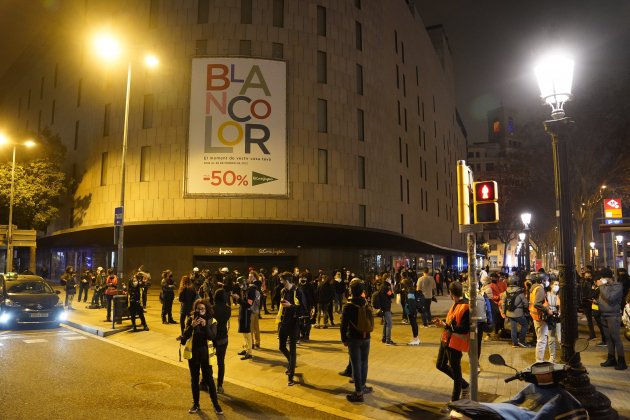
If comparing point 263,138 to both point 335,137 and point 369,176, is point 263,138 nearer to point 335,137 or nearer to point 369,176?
point 335,137

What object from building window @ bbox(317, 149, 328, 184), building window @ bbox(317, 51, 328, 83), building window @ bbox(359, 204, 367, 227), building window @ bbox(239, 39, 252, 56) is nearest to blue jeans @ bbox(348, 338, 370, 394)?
building window @ bbox(317, 149, 328, 184)

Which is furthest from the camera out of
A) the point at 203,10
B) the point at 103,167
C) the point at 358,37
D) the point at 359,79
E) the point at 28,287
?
the point at 358,37

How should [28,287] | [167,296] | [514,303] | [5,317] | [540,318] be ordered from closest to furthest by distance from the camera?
1. [540,318]
2. [514,303]
3. [5,317]
4. [167,296]
5. [28,287]

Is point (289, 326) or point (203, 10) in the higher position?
point (203, 10)

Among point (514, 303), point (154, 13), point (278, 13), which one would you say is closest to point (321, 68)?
point (278, 13)

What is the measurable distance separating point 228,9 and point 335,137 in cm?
1158

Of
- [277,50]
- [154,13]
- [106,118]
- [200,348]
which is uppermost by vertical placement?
[154,13]

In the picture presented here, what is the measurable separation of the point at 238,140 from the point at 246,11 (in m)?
9.58

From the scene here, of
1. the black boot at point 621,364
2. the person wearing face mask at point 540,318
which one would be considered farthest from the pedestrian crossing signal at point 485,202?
the black boot at point 621,364

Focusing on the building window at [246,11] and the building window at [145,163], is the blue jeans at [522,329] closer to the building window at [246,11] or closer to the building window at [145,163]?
the building window at [145,163]

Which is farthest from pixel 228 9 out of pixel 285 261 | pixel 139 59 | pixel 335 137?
pixel 285 261

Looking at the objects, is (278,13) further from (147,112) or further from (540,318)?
(540,318)

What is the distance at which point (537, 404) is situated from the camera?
12.7 ft

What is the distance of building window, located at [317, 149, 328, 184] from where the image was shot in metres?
32.8
